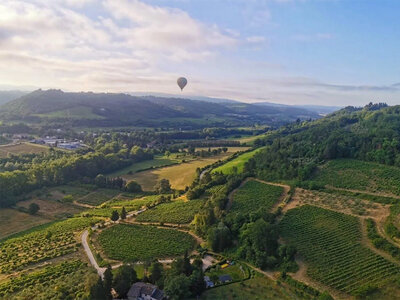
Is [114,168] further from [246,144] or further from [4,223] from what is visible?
[246,144]

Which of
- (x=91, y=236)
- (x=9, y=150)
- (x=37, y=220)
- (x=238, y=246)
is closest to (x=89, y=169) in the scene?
(x=37, y=220)

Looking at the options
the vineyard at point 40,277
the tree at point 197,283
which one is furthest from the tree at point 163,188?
the tree at point 197,283

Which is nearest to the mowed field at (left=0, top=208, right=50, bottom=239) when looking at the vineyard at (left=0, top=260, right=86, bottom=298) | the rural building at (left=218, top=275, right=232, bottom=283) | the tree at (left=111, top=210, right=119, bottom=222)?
the tree at (left=111, top=210, right=119, bottom=222)

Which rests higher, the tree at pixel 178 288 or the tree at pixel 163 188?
the tree at pixel 178 288

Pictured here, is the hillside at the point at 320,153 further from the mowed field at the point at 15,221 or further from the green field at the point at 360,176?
the mowed field at the point at 15,221

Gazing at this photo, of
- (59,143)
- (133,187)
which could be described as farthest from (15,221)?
(59,143)

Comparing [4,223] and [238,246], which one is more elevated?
[238,246]
